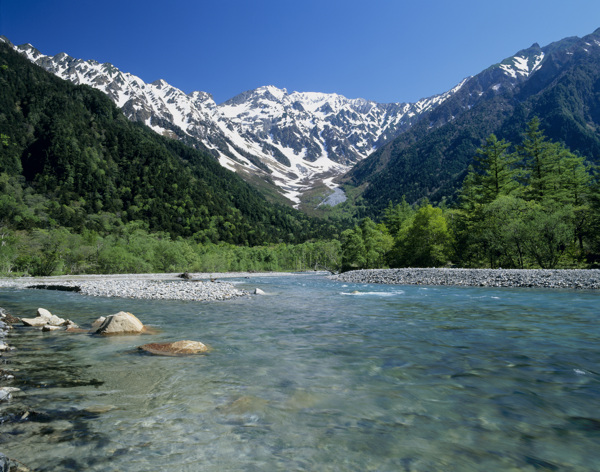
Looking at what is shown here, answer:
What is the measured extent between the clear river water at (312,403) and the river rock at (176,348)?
1.32ft

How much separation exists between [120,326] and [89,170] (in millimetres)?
167093

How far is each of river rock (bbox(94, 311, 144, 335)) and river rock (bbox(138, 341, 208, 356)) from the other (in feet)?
10.1

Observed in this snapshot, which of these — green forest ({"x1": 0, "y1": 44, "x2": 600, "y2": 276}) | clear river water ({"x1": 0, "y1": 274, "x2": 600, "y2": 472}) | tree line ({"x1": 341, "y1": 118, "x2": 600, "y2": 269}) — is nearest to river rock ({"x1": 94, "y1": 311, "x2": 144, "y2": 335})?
clear river water ({"x1": 0, "y1": 274, "x2": 600, "y2": 472})

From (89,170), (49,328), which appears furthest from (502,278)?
(89,170)

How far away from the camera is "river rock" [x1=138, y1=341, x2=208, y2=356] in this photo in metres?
9.37

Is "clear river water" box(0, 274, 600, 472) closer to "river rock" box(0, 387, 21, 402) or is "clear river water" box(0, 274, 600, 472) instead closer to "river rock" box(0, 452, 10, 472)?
"river rock" box(0, 387, 21, 402)

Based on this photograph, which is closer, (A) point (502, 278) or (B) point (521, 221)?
(A) point (502, 278)

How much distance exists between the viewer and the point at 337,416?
548 cm

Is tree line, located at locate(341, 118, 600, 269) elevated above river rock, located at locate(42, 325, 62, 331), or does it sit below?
above

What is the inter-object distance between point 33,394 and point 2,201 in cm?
12277

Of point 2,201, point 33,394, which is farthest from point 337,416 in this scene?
point 2,201

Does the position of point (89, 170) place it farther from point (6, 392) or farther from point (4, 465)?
point (4, 465)

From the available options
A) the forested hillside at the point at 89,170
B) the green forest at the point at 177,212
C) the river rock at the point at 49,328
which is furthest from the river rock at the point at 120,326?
the forested hillside at the point at 89,170

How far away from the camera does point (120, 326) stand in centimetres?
1258
